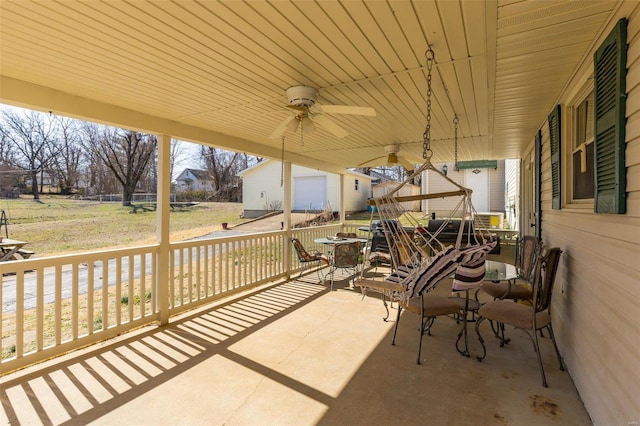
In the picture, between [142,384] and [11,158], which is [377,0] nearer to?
[142,384]

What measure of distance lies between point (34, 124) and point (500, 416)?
36.0ft

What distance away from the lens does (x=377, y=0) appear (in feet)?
5.55

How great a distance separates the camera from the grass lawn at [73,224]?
289 inches

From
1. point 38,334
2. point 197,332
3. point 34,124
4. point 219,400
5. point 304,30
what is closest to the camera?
point 304,30

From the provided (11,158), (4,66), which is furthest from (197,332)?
(11,158)

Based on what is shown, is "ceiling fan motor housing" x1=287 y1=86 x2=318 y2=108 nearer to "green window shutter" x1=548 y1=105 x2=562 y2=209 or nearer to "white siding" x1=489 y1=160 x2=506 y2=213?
"green window shutter" x1=548 y1=105 x2=562 y2=209

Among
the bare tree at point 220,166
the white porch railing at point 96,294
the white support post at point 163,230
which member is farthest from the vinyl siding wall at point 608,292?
the bare tree at point 220,166

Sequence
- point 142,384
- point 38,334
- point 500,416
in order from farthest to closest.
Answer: point 38,334 < point 142,384 < point 500,416

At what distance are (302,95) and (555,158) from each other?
Answer: 2.61m

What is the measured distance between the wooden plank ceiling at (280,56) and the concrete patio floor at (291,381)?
2.38m

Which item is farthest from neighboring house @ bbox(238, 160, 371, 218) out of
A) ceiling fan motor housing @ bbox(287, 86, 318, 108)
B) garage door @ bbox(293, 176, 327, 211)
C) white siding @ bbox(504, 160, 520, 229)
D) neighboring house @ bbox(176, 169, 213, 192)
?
ceiling fan motor housing @ bbox(287, 86, 318, 108)

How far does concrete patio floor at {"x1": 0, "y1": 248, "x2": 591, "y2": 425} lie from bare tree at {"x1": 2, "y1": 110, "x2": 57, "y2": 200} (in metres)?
7.06

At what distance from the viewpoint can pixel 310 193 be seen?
673 inches

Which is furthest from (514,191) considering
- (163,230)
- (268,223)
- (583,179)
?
(268,223)
